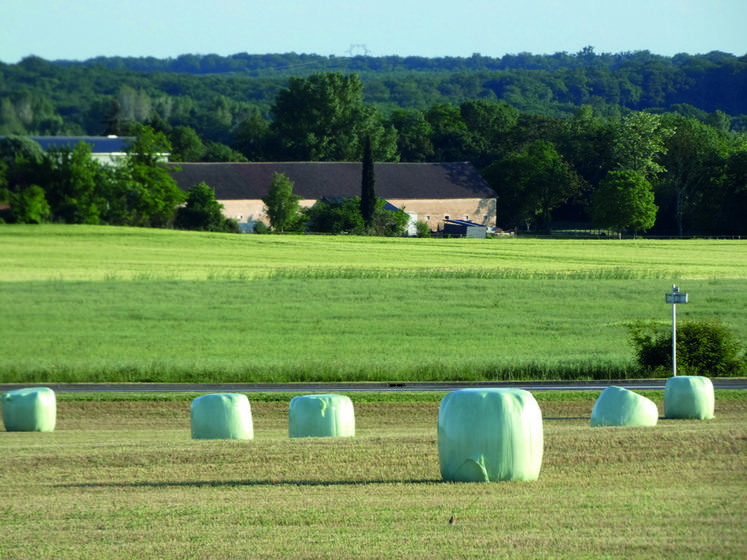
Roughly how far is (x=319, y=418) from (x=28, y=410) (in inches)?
242

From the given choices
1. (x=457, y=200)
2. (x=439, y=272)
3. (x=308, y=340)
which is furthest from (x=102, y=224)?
(x=308, y=340)

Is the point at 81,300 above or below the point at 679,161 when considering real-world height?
below

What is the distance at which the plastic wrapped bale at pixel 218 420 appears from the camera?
17406 millimetres

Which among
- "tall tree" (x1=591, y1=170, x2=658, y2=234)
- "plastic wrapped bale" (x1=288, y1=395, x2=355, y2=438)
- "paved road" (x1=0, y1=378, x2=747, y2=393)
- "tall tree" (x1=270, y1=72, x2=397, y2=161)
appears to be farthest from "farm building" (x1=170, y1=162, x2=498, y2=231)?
"plastic wrapped bale" (x1=288, y1=395, x2=355, y2=438)

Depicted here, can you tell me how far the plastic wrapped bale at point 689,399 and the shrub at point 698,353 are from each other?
793cm

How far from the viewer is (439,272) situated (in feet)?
199

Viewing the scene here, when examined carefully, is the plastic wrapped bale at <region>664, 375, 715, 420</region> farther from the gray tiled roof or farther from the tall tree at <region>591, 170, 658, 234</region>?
the gray tiled roof

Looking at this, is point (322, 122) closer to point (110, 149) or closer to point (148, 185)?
point (148, 185)

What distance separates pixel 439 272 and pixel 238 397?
4320cm

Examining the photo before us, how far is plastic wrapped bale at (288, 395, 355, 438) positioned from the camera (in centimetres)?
1695

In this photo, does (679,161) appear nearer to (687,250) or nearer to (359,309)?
(687,250)

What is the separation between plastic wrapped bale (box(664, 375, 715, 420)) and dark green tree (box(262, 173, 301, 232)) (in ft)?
263

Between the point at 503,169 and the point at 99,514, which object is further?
the point at 503,169

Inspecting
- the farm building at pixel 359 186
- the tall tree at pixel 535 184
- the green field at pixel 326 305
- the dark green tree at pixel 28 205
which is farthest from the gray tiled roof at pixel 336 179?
the dark green tree at pixel 28 205
